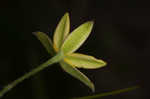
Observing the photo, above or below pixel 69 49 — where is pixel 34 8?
above

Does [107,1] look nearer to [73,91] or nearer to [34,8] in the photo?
[34,8]

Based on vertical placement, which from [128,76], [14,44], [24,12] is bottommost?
[128,76]

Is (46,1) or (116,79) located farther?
(116,79)

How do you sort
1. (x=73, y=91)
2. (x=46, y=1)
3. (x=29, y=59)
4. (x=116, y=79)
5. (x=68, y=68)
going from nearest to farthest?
1. (x=68, y=68)
2. (x=29, y=59)
3. (x=73, y=91)
4. (x=46, y=1)
5. (x=116, y=79)

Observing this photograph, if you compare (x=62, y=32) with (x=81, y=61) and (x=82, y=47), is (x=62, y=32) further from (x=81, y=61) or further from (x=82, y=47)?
(x=82, y=47)

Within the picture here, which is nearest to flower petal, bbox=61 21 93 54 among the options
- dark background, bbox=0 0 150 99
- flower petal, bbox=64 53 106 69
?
flower petal, bbox=64 53 106 69

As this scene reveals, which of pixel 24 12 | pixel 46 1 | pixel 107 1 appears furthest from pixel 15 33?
pixel 107 1
